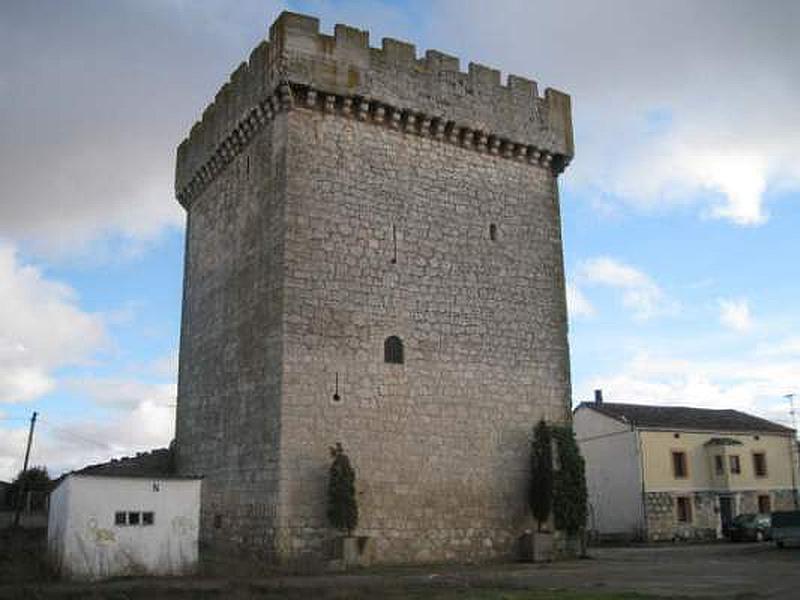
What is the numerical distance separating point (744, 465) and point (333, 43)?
2585 cm

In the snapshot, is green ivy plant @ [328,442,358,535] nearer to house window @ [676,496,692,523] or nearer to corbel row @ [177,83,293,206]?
corbel row @ [177,83,293,206]

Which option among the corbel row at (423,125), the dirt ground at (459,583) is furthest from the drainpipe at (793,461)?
the corbel row at (423,125)

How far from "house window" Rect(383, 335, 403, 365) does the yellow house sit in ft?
59.7

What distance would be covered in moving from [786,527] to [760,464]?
523 inches

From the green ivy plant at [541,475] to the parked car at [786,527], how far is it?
8.50 m

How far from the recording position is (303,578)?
551 inches

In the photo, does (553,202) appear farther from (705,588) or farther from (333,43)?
(705,588)

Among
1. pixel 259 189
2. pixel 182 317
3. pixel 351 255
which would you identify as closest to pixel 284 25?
pixel 259 189

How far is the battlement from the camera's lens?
1742 centimetres

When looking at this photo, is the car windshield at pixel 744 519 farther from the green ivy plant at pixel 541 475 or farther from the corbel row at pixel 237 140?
the corbel row at pixel 237 140

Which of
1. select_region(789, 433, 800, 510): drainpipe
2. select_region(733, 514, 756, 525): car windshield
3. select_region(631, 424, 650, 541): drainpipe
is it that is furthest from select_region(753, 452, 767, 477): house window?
select_region(631, 424, 650, 541): drainpipe

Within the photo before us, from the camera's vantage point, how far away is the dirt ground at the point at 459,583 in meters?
11.4

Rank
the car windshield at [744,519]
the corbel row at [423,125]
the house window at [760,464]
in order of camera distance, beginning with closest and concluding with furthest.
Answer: the corbel row at [423,125] → the car windshield at [744,519] → the house window at [760,464]

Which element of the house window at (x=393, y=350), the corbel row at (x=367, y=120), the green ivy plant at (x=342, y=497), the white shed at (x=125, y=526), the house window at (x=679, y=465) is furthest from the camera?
the house window at (x=679, y=465)
